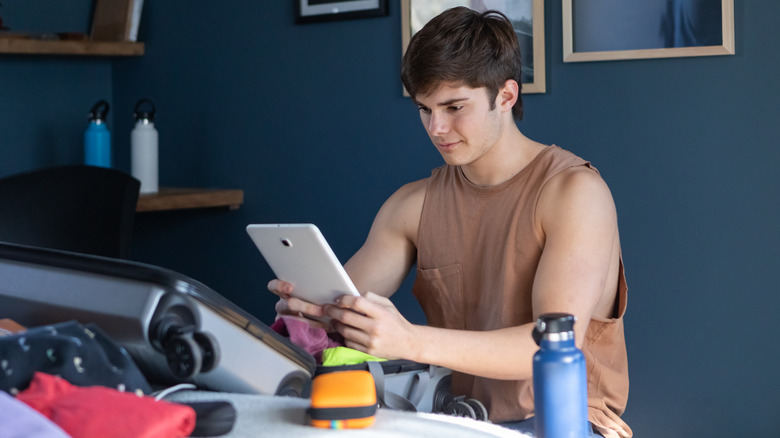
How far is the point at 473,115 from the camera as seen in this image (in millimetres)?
1646

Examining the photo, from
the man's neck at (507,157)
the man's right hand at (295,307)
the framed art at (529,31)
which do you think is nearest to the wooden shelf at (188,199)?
the framed art at (529,31)

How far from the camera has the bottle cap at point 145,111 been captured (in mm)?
3062

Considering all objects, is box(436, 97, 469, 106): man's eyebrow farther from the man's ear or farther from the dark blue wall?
the dark blue wall

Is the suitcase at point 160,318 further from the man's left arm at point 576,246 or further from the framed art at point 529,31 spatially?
the framed art at point 529,31

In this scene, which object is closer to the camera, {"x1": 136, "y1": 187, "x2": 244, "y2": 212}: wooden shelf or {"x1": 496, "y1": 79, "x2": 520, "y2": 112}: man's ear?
{"x1": 496, "y1": 79, "x2": 520, "y2": 112}: man's ear

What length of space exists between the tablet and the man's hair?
0.40m

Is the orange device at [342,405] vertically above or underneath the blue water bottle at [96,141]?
underneath

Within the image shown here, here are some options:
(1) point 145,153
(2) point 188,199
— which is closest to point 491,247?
(2) point 188,199

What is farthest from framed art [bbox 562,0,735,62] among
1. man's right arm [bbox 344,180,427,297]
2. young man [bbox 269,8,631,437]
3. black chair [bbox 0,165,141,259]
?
black chair [bbox 0,165,141,259]

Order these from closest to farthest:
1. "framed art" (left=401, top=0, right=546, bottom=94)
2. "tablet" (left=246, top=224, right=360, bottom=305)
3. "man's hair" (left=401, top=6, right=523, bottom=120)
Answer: "tablet" (left=246, top=224, right=360, bottom=305) → "man's hair" (left=401, top=6, right=523, bottom=120) → "framed art" (left=401, top=0, right=546, bottom=94)

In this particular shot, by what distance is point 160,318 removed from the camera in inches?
35.2

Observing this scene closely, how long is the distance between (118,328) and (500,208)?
911 mm

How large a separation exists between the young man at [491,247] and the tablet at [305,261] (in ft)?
0.09

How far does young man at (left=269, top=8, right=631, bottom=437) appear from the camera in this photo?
1.40m
